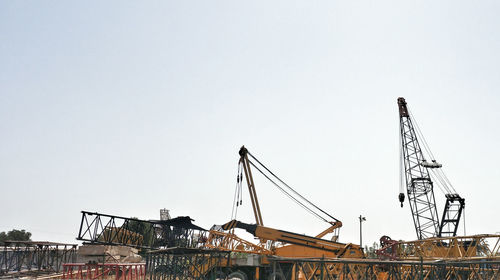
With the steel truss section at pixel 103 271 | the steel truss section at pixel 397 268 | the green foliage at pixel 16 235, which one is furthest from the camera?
the green foliage at pixel 16 235

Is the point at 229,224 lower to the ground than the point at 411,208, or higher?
lower

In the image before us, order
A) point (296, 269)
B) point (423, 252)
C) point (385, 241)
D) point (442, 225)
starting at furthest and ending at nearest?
point (442, 225), point (385, 241), point (423, 252), point (296, 269)

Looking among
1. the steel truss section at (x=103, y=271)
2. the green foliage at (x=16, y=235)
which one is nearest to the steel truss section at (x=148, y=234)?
the steel truss section at (x=103, y=271)

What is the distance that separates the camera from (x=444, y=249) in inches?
1318

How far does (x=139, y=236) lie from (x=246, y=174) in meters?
10.9

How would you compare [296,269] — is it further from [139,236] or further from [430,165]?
[430,165]

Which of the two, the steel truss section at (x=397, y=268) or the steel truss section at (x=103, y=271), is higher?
the steel truss section at (x=397, y=268)

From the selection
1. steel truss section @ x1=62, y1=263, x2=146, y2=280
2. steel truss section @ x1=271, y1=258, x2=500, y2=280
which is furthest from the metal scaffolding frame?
steel truss section @ x1=62, y1=263, x2=146, y2=280

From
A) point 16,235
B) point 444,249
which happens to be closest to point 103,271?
point 444,249

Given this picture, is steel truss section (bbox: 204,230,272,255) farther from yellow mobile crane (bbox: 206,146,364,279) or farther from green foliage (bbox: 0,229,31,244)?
green foliage (bbox: 0,229,31,244)

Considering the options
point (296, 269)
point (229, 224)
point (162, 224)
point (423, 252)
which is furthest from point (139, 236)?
point (423, 252)

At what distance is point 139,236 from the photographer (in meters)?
35.8

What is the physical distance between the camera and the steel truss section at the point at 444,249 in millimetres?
29766

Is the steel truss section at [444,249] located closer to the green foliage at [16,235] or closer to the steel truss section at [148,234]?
the steel truss section at [148,234]
